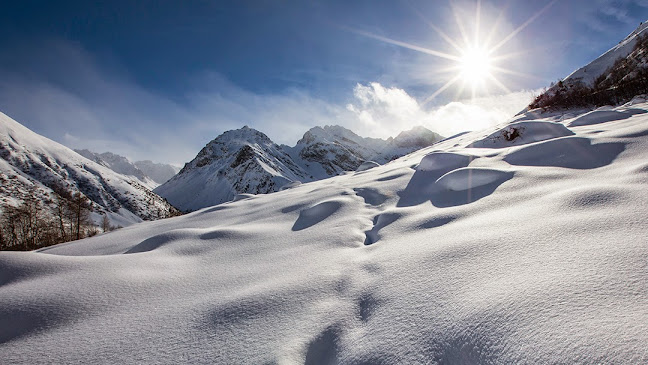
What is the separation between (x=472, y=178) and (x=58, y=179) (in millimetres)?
72661

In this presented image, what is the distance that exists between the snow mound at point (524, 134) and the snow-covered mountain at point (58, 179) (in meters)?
60.3

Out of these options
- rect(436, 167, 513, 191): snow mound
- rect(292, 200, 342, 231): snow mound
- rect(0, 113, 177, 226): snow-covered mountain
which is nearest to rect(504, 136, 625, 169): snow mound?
rect(436, 167, 513, 191): snow mound

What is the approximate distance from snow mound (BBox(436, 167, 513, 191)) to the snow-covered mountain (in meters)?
60.4

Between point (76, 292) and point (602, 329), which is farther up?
point (76, 292)

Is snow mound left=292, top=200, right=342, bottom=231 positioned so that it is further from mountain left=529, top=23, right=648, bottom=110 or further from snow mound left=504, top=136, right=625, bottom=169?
mountain left=529, top=23, right=648, bottom=110

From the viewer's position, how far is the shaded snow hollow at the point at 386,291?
3.77 ft

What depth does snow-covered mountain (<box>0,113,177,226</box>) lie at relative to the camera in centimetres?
4475

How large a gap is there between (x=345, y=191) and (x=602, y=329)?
4483mm

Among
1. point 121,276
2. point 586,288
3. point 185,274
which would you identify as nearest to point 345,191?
point 185,274

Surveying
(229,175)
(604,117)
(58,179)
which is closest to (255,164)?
(229,175)

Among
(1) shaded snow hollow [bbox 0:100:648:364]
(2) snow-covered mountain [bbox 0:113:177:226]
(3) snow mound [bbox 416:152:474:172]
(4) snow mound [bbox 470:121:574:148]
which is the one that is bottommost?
(1) shaded snow hollow [bbox 0:100:648:364]

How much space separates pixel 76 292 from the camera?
2.04 metres

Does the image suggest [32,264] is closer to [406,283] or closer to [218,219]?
[218,219]

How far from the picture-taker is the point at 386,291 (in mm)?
1800
